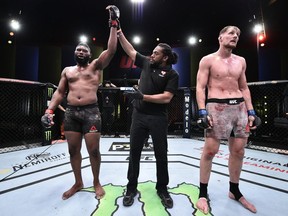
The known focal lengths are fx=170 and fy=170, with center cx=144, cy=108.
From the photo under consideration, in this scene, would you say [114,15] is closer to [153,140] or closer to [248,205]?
[153,140]

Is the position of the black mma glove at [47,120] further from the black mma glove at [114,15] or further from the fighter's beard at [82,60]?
the black mma glove at [114,15]

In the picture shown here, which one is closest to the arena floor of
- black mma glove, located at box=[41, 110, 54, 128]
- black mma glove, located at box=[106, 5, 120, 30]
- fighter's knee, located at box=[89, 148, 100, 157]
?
fighter's knee, located at box=[89, 148, 100, 157]

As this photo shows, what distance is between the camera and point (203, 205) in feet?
5.42

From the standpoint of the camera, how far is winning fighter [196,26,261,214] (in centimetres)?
172

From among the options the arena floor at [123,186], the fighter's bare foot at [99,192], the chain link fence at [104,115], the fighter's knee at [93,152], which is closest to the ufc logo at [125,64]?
the chain link fence at [104,115]

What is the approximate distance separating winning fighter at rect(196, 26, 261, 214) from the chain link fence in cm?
268

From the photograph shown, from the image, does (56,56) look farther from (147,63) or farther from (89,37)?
(147,63)

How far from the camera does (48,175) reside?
2.53 meters

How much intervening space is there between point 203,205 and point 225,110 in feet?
3.13

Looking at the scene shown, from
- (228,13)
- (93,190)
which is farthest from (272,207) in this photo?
(228,13)

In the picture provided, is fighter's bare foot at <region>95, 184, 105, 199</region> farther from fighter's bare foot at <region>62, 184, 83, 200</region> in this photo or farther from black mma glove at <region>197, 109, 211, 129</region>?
black mma glove at <region>197, 109, 211, 129</region>

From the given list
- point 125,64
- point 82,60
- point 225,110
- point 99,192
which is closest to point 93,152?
point 99,192

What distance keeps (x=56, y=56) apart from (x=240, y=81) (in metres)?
9.41

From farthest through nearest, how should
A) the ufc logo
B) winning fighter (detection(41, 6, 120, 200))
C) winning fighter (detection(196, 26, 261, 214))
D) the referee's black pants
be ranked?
the ufc logo < winning fighter (detection(41, 6, 120, 200)) < the referee's black pants < winning fighter (detection(196, 26, 261, 214))
